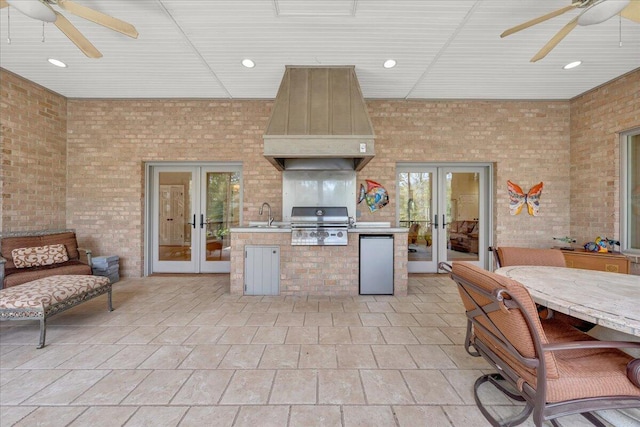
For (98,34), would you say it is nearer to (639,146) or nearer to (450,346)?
(450,346)

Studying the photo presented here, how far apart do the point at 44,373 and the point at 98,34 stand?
3.58 m

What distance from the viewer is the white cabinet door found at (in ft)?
12.9

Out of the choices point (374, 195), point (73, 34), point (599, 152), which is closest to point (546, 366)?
point (374, 195)

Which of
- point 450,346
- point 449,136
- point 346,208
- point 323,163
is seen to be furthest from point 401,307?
point 449,136

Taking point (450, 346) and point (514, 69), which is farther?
point (514, 69)

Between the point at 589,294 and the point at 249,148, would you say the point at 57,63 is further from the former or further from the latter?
the point at 589,294

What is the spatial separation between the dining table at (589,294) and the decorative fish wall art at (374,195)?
283cm

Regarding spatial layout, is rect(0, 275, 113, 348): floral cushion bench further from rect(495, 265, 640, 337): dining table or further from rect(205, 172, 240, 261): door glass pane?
rect(495, 265, 640, 337): dining table

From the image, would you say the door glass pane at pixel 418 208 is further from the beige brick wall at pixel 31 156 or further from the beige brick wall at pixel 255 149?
the beige brick wall at pixel 31 156

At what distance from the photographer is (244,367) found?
2143 mm

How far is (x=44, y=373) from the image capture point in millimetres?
2072

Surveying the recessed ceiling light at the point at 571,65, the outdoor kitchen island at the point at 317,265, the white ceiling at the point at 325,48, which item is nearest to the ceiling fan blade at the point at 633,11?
the white ceiling at the point at 325,48

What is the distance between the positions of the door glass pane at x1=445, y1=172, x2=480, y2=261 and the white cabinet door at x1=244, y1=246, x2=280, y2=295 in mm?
3512

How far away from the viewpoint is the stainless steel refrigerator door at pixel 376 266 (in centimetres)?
394
